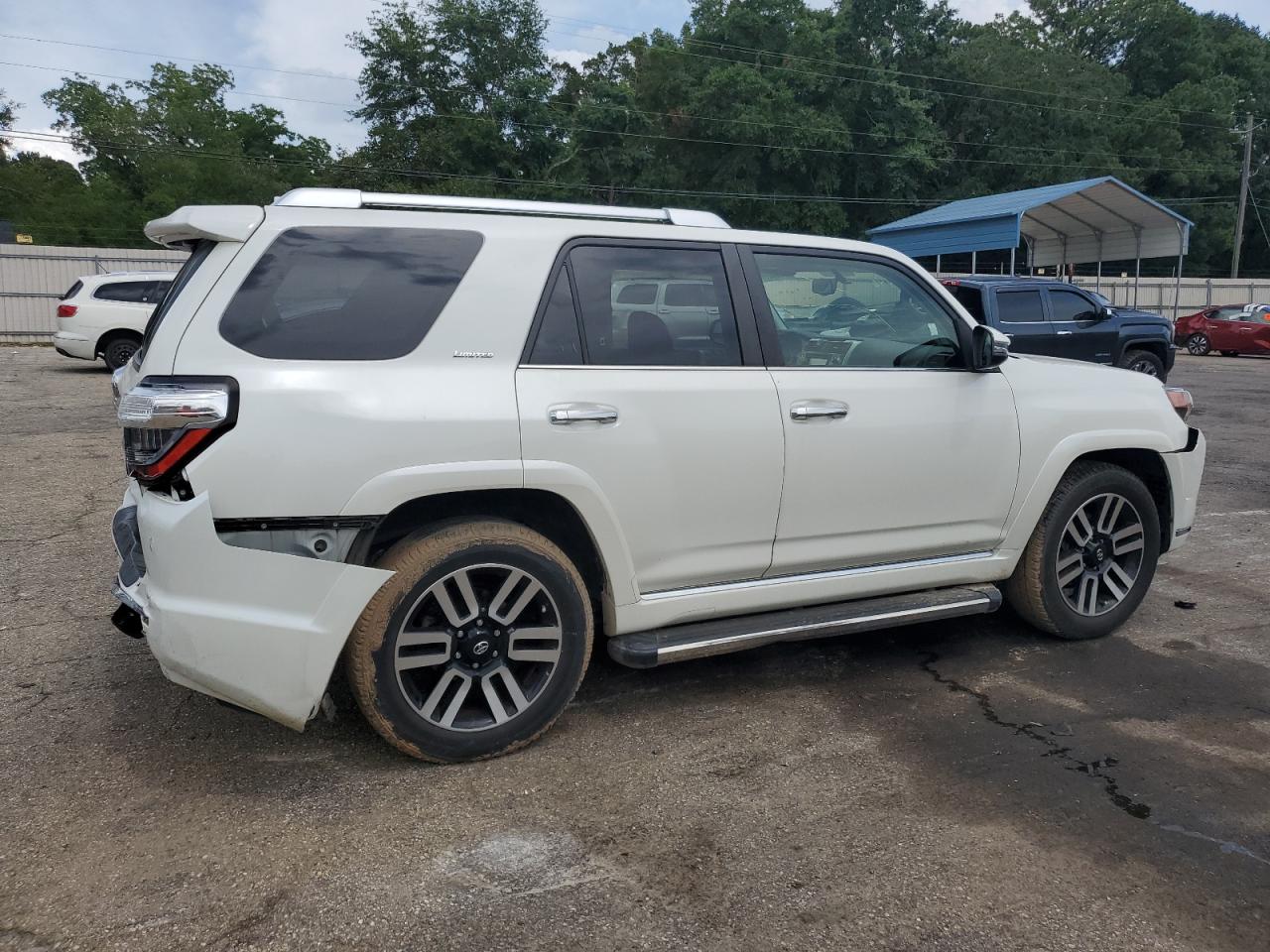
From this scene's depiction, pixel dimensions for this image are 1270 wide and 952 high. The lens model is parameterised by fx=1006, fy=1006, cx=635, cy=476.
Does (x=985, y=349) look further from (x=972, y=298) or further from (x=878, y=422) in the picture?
(x=972, y=298)

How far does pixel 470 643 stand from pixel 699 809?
2.98 ft

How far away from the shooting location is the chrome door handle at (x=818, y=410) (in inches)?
149

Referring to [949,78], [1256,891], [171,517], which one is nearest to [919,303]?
[1256,891]

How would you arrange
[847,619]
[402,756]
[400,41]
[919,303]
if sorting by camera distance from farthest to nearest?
[400,41] < [919,303] < [847,619] < [402,756]

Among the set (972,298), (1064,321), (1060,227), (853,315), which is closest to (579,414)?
(853,315)

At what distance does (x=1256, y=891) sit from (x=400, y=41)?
52.3m

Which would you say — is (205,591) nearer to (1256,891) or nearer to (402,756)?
(402,756)

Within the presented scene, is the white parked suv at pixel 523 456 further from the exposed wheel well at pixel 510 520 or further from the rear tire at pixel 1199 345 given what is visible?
the rear tire at pixel 1199 345

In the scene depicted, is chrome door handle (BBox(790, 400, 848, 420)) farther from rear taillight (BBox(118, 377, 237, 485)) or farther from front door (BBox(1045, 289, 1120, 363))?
front door (BBox(1045, 289, 1120, 363))

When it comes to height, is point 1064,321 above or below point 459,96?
below

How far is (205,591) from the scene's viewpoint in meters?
3.00

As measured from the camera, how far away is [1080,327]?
43.9 feet

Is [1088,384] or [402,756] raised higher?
[1088,384]

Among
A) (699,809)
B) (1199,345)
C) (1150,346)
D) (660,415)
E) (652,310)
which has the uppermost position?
(652,310)
